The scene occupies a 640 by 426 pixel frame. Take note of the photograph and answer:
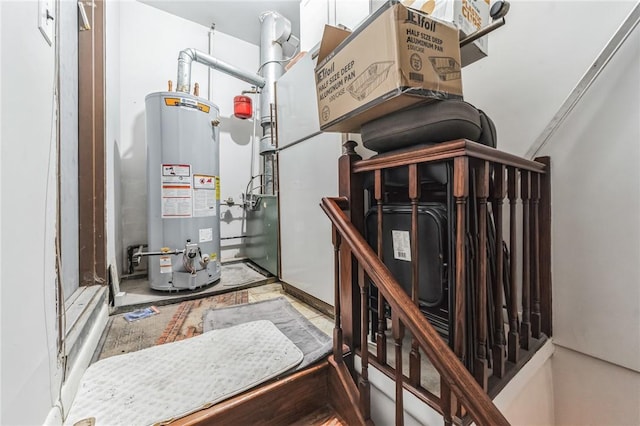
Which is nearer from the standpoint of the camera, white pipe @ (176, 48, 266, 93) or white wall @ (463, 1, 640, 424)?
white wall @ (463, 1, 640, 424)

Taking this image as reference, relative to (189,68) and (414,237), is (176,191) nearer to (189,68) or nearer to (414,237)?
(189,68)

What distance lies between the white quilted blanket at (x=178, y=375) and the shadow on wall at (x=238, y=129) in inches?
89.9

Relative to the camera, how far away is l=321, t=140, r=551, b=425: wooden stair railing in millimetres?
686

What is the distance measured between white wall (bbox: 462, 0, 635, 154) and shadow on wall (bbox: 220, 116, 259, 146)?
240 cm

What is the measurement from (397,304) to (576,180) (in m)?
0.96

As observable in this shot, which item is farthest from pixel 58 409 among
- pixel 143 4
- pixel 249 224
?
pixel 143 4

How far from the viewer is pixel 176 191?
186 cm

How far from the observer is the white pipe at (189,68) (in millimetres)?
2133

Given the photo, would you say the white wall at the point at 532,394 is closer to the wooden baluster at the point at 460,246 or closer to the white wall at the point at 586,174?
the white wall at the point at 586,174

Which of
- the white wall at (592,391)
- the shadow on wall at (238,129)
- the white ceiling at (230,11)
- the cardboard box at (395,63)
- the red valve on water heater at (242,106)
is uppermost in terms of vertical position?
the white ceiling at (230,11)

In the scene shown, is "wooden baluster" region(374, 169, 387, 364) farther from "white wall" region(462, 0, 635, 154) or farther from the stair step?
"white wall" region(462, 0, 635, 154)

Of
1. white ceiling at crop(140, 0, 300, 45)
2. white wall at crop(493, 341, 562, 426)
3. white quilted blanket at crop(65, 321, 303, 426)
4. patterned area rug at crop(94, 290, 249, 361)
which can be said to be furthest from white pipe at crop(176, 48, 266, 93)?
white wall at crop(493, 341, 562, 426)

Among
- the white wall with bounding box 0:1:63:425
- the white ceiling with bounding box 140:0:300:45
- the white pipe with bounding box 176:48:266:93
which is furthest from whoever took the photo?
the white ceiling with bounding box 140:0:300:45

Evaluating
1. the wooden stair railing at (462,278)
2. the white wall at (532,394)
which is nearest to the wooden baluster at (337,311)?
the wooden stair railing at (462,278)
